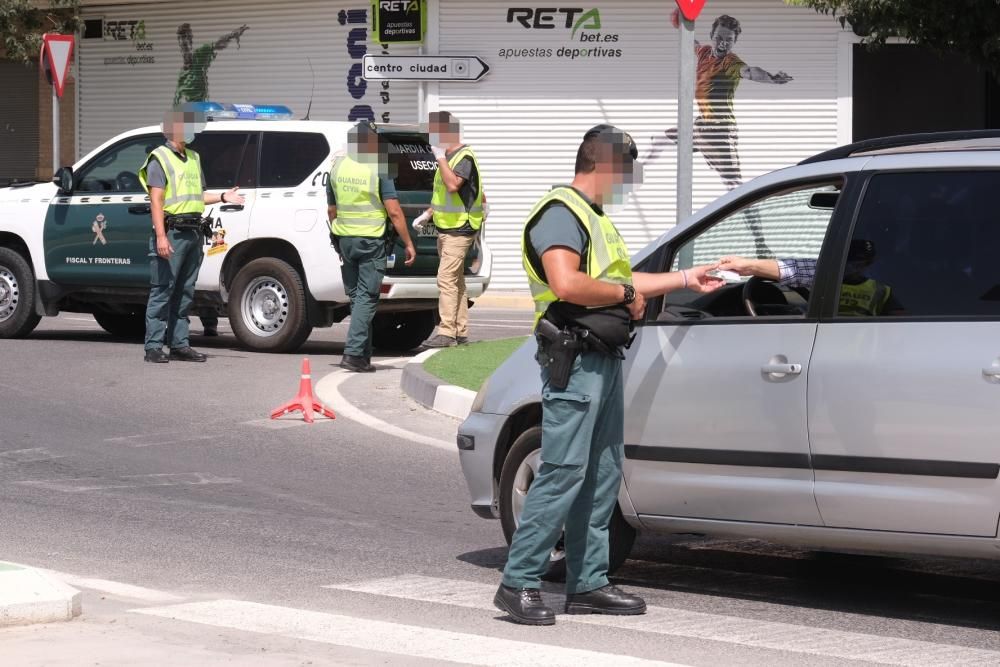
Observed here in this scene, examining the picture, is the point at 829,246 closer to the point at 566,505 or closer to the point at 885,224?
the point at 885,224

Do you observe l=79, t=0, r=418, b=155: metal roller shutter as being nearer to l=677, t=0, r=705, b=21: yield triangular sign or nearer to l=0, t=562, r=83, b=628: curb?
l=677, t=0, r=705, b=21: yield triangular sign

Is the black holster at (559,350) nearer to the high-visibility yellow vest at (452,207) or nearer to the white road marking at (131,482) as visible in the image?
the white road marking at (131,482)

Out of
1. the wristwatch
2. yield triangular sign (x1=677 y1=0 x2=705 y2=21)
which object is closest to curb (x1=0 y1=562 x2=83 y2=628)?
the wristwatch

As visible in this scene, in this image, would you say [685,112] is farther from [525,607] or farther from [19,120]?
[19,120]

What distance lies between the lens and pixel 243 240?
14.8 m

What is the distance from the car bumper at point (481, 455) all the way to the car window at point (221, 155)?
27.8 feet

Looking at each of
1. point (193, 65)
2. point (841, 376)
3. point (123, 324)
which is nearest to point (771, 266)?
point (841, 376)

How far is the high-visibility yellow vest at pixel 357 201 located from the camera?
520 inches

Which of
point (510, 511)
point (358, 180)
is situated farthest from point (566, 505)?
point (358, 180)

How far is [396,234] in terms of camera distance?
1357cm

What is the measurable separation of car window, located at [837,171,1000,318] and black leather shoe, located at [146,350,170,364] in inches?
352

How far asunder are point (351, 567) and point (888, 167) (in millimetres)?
2784

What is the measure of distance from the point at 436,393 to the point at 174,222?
3115 millimetres

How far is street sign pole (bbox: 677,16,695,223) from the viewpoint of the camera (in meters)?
10.8
